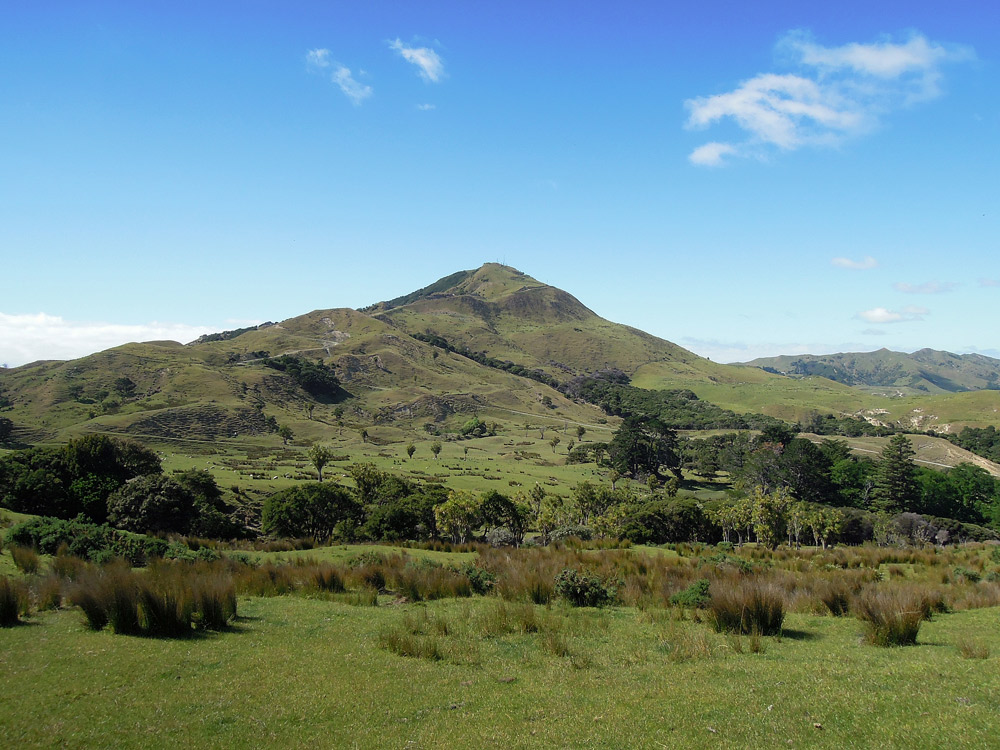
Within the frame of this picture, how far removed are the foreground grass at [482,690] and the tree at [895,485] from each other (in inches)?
2956

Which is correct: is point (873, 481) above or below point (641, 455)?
below

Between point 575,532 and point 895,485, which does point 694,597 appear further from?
point 895,485

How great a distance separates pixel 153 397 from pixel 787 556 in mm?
121668

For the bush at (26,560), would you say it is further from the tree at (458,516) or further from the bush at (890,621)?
the tree at (458,516)

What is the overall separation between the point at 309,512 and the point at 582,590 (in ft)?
96.5

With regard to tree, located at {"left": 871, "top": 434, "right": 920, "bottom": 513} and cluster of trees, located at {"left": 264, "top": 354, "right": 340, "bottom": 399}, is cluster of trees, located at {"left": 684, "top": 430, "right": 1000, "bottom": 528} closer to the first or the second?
tree, located at {"left": 871, "top": 434, "right": 920, "bottom": 513}

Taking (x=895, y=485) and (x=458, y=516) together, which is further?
(x=895, y=485)

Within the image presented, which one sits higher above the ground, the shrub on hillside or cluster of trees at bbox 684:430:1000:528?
the shrub on hillside

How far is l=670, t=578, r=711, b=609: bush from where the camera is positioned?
1331cm

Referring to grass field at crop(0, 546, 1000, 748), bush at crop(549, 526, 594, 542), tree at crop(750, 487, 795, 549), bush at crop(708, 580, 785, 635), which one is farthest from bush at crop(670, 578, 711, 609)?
tree at crop(750, 487, 795, 549)

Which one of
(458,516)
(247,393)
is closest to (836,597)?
(458,516)

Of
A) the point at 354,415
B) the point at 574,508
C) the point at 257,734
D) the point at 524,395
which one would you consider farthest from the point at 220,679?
the point at 524,395

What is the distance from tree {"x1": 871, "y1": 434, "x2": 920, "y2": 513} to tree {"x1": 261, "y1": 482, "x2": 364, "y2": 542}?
6584 cm

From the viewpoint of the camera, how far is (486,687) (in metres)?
8.16
